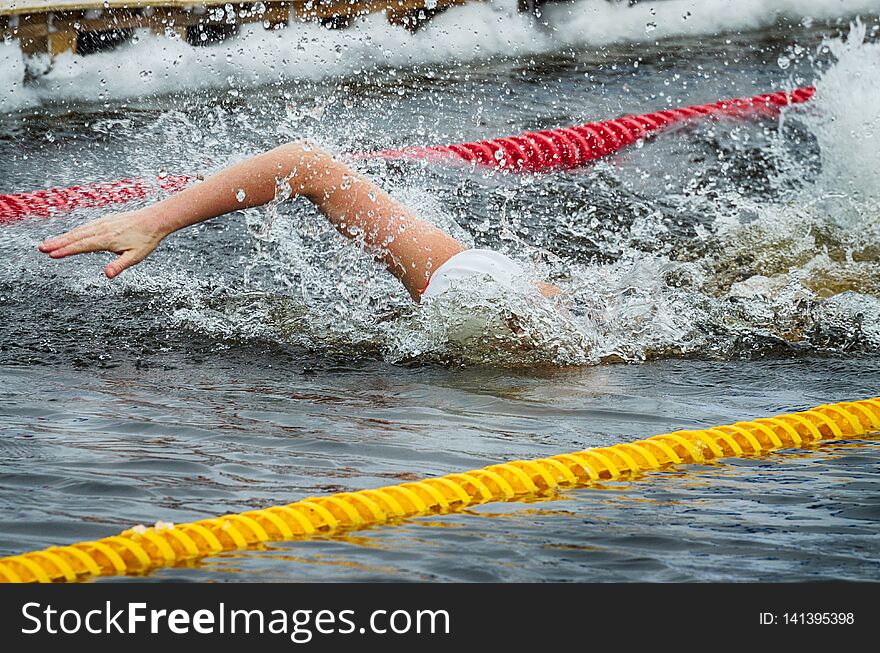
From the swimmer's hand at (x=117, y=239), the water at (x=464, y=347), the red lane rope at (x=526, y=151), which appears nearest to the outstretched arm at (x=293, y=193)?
the swimmer's hand at (x=117, y=239)

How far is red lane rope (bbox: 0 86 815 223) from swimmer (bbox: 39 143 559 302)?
2.40m

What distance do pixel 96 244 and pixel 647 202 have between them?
3.49m

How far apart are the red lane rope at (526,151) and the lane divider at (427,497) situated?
372 cm

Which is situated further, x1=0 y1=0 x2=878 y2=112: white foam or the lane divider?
x1=0 y1=0 x2=878 y2=112: white foam

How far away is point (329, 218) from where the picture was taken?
4129 mm

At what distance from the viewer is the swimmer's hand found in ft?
11.4

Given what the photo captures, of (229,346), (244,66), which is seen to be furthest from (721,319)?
(244,66)

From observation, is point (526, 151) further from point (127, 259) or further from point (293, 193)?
point (127, 259)

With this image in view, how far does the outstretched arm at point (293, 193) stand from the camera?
357 centimetres

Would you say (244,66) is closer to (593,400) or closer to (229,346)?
(229,346)

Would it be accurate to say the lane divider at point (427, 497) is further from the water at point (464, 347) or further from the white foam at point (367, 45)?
the white foam at point (367, 45)

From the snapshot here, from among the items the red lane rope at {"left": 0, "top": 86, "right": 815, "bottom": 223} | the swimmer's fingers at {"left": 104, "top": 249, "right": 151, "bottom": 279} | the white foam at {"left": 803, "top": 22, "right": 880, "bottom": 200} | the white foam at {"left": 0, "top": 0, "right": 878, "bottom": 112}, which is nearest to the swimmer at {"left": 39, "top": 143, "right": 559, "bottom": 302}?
the swimmer's fingers at {"left": 104, "top": 249, "right": 151, "bottom": 279}

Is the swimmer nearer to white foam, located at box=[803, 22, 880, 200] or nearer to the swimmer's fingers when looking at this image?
the swimmer's fingers
